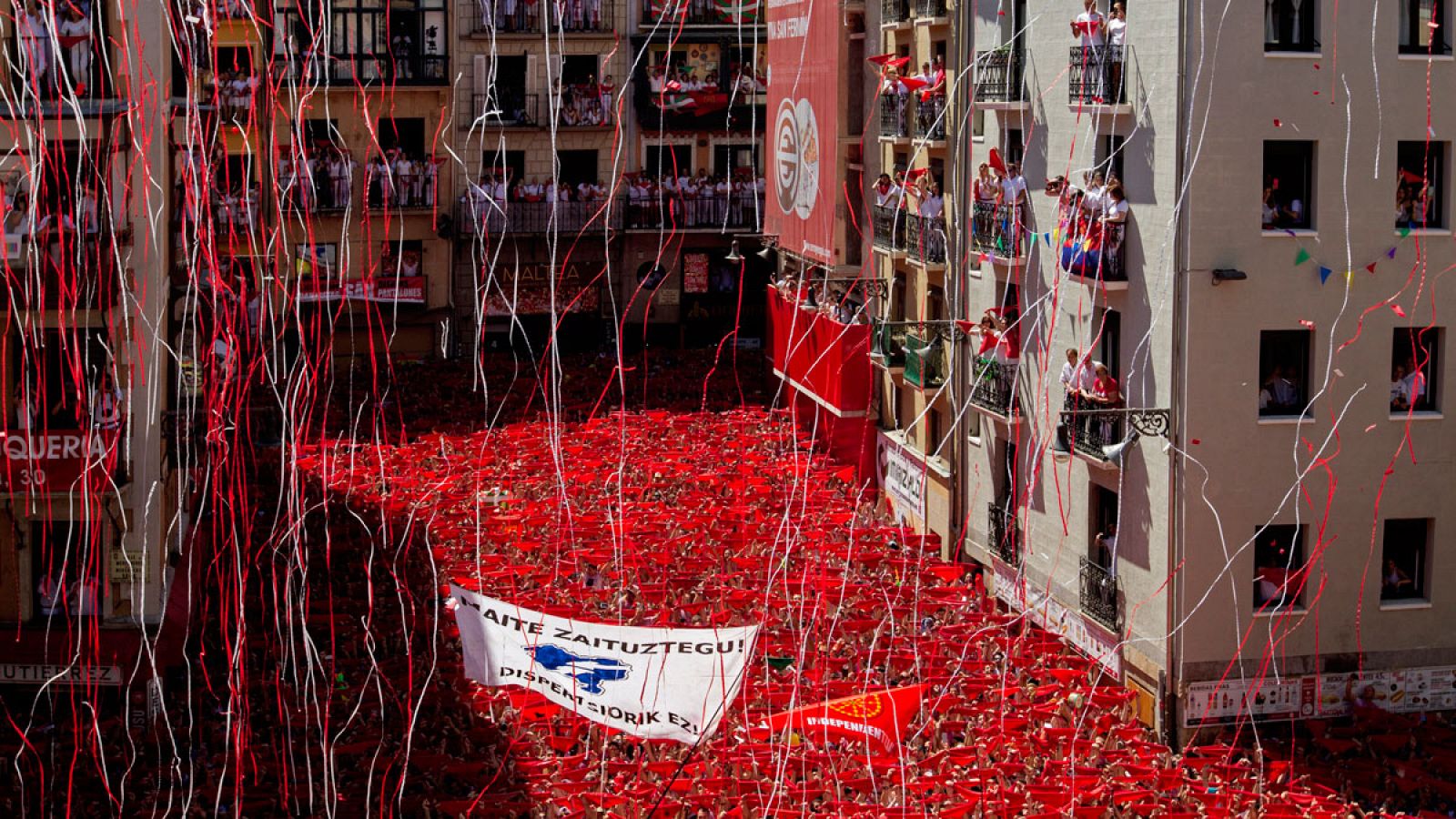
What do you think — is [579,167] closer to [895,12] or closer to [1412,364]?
[895,12]

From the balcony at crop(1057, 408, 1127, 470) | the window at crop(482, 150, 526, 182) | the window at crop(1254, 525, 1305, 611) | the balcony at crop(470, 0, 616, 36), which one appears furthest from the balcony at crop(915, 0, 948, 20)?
the window at crop(482, 150, 526, 182)

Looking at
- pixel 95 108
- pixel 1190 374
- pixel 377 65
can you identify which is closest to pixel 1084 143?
pixel 1190 374

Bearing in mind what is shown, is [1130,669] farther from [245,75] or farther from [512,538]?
[245,75]

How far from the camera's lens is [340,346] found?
54.8m

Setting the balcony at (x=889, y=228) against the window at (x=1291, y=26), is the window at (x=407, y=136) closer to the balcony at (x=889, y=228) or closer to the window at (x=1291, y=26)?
the balcony at (x=889, y=228)

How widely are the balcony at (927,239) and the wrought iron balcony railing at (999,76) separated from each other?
315 cm

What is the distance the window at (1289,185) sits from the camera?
95.2 feet

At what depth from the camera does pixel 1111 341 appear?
103 feet

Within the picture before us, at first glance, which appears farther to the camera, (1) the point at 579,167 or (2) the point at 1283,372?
(1) the point at 579,167

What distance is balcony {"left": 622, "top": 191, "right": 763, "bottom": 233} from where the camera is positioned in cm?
5709

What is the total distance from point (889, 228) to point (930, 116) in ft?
10.7

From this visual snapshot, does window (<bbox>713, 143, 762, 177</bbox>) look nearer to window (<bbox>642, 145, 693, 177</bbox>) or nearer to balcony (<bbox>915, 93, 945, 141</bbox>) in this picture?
window (<bbox>642, 145, 693, 177</bbox>)

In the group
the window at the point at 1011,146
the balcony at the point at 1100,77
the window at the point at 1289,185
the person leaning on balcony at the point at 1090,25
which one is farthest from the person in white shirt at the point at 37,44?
the window at the point at 1289,185

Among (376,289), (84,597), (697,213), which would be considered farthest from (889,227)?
(376,289)
